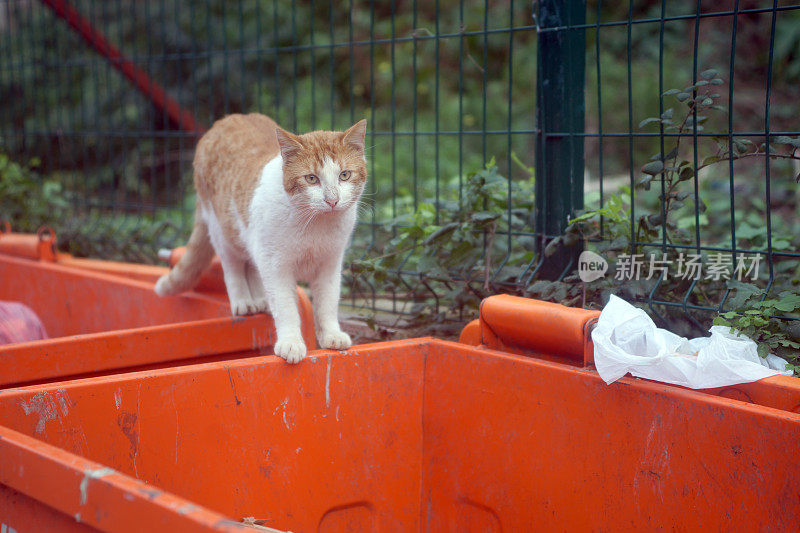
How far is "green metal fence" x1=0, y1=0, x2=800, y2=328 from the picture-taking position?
2.23 meters

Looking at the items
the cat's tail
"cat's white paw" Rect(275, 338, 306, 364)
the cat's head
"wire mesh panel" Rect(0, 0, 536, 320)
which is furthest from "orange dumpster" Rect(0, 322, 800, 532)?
"wire mesh panel" Rect(0, 0, 536, 320)

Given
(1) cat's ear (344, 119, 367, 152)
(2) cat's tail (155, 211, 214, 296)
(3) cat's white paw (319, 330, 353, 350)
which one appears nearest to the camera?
(3) cat's white paw (319, 330, 353, 350)

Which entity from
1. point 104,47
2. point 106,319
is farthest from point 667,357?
point 104,47

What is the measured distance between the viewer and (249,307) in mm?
2303

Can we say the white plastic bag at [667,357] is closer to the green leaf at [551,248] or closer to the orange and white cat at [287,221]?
the green leaf at [551,248]

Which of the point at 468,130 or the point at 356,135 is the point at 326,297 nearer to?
the point at 356,135

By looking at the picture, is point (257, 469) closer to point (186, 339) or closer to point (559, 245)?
point (186, 339)

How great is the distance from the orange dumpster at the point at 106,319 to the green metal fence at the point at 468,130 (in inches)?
20.6

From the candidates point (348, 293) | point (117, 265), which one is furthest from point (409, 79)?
point (117, 265)

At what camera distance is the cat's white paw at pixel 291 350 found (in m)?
1.77

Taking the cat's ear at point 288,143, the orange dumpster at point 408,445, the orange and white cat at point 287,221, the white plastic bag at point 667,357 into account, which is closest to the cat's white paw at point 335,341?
the orange and white cat at point 287,221

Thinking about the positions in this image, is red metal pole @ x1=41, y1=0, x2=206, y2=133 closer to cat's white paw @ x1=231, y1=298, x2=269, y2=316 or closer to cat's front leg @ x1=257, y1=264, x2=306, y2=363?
cat's white paw @ x1=231, y1=298, x2=269, y2=316

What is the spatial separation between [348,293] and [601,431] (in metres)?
2.04

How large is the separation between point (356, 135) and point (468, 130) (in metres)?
4.50
